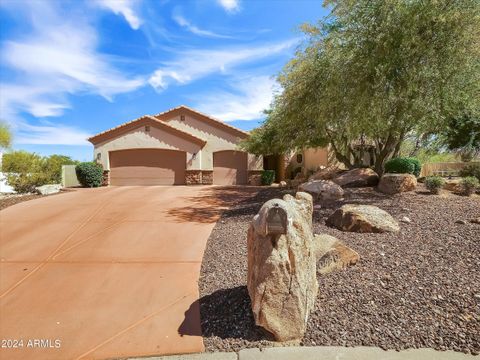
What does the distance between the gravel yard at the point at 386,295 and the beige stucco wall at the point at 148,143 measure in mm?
14166

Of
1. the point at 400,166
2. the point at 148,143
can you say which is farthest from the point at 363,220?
the point at 148,143

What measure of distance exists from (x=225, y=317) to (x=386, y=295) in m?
2.29

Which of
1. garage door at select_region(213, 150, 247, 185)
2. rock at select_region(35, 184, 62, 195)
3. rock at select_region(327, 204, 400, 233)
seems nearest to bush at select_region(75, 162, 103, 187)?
rock at select_region(35, 184, 62, 195)

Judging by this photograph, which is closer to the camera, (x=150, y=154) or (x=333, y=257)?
(x=333, y=257)

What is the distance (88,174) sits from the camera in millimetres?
18734

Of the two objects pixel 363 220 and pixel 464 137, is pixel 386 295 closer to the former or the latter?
pixel 363 220

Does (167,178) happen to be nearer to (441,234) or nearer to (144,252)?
(144,252)

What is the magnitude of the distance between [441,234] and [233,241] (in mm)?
4376

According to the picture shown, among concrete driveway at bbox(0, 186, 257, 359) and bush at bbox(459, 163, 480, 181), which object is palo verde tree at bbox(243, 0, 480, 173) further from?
concrete driveway at bbox(0, 186, 257, 359)

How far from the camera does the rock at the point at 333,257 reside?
5.09 meters

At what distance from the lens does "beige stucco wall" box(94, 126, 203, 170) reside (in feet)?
66.6

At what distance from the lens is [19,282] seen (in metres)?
6.09

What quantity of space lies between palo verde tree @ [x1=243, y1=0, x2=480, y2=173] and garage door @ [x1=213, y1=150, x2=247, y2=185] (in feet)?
36.3

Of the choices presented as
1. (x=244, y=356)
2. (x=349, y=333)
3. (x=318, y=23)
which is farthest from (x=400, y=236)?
(x=318, y=23)
